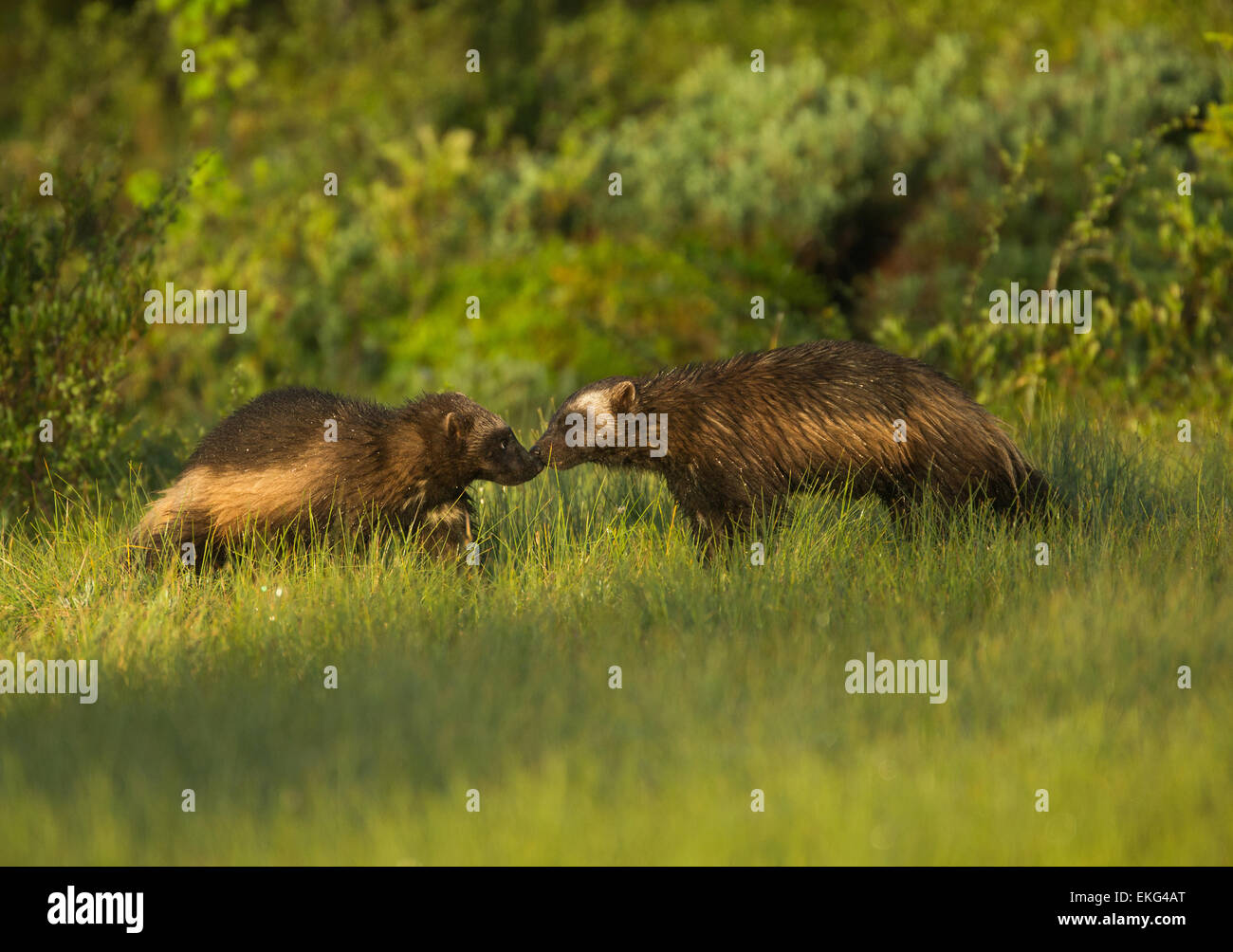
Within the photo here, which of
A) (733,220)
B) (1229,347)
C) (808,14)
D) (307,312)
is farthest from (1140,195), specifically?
(808,14)

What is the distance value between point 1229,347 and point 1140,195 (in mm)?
2115

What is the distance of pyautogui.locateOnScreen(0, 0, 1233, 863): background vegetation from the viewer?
4539 mm

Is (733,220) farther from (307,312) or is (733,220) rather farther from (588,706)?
(588,706)

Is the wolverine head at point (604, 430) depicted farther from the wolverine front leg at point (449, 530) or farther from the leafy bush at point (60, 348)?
the leafy bush at point (60, 348)

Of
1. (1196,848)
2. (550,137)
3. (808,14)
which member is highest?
(808,14)

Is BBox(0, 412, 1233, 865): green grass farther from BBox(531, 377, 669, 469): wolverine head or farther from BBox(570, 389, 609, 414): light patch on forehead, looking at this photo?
BBox(570, 389, 609, 414): light patch on forehead

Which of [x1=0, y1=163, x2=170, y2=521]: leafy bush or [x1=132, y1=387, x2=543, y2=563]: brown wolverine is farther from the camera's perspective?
[x1=0, y1=163, x2=170, y2=521]: leafy bush

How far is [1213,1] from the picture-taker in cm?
1571

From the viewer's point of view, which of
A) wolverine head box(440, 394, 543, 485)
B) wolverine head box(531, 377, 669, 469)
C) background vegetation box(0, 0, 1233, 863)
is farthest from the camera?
wolverine head box(531, 377, 669, 469)

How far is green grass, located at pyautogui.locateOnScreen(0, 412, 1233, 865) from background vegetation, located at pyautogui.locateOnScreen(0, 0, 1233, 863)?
21mm

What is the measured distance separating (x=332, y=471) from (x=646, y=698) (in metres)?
2.65

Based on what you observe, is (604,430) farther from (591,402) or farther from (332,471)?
(332,471)

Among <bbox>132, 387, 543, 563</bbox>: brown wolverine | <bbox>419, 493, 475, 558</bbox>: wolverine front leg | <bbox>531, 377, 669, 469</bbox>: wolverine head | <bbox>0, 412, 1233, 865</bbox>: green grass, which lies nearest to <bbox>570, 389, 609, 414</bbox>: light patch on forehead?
<bbox>531, 377, 669, 469</bbox>: wolverine head

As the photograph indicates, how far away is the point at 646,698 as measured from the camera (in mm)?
5250
